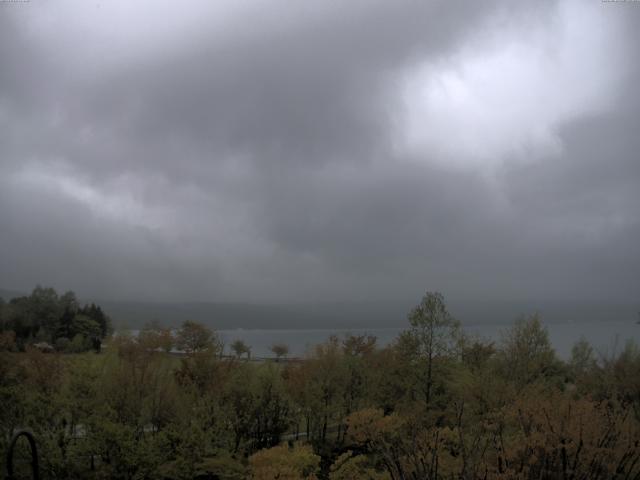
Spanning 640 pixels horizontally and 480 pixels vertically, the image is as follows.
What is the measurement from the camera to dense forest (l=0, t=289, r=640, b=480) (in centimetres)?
1809

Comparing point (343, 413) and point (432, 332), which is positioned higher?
point (432, 332)

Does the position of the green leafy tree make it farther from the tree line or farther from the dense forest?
the tree line

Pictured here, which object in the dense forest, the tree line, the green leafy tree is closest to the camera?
the dense forest

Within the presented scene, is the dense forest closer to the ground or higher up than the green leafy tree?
closer to the ground

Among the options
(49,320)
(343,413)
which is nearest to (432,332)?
→ (343,413)

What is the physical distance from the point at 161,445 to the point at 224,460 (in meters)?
3.63

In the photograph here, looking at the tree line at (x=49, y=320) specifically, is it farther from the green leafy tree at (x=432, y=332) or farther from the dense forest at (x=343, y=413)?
the green leafy tree at (x=432, y=332)

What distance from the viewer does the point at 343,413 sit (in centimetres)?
4025

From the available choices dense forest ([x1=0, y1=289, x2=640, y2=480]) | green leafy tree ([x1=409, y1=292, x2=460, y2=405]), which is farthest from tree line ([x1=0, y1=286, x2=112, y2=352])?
green leafy tree ([x1=409, y1=292, x2=460, y2=405])

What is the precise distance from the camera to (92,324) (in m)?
113

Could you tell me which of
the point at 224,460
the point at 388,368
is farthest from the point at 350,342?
the point at 224,460

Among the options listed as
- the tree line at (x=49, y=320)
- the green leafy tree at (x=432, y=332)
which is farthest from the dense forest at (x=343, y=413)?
the tree line at (x=49, y=320)

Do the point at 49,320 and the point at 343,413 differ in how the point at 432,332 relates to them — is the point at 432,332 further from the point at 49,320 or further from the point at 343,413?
the point at 49,320

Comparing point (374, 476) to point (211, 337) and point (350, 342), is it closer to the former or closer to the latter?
point (350, 342)
